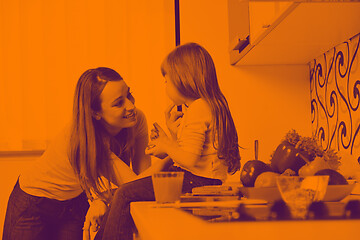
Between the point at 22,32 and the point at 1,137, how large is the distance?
23.4 inches

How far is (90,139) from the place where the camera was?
1656mm

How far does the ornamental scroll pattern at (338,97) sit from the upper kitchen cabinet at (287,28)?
5 centimetres

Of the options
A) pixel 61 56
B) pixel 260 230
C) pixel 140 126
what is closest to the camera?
pixel 260 230

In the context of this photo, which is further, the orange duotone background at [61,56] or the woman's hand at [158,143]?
the orange duotone background at [61,56]

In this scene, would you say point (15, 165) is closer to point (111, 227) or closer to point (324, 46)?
point (111, 227)

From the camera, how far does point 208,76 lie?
1623mm

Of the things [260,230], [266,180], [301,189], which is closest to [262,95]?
[266,180]

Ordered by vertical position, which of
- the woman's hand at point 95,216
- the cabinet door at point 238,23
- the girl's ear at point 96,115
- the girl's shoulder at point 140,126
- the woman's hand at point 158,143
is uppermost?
the cabinet door at point 238,23

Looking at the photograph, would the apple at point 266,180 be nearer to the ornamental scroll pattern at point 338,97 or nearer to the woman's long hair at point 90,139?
the woman's long hair at point 90,139

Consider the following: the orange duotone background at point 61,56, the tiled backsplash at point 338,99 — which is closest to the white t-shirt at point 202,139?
the tiled backsplash at point 338,99

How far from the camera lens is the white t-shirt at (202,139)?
4.62 ft

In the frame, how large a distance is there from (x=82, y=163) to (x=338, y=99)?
1.11 m

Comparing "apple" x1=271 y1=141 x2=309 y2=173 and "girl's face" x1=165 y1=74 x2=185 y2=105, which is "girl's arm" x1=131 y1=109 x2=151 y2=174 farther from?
"apple" x1=271 y1=141 x2=309 y2=173

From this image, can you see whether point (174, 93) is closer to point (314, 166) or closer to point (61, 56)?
point (314, 166)
